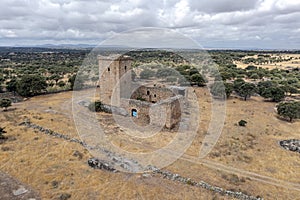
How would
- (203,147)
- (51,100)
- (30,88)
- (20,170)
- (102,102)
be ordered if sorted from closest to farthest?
(20,170), (203,147), (102,102), (51,100), (30,88)

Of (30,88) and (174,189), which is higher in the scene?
(30,88)

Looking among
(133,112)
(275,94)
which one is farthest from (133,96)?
(275,94)

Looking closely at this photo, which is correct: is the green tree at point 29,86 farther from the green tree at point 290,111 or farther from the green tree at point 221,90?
the green tree at point 290,111

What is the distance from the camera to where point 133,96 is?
90.9ft

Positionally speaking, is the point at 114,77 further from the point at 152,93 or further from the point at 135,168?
the point at 135,168

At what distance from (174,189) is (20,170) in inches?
355

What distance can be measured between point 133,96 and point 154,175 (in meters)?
15.1

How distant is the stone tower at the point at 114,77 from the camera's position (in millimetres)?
25047

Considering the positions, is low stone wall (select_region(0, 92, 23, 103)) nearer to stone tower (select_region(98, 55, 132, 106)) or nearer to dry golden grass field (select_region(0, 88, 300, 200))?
dry golden grass field (select_region(0, 88, 300, 200))

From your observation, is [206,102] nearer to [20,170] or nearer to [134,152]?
[134,152]

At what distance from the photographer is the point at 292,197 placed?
40.0 feet

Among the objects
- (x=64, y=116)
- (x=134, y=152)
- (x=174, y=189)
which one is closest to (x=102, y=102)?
(x=64, y=116)

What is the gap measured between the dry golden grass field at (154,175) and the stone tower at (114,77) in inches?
116

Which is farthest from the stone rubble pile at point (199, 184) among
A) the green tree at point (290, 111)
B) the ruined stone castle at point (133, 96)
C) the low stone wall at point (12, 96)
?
the low stone wall at point (12, 96)
